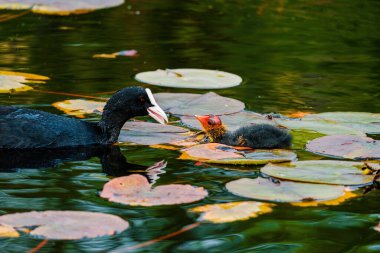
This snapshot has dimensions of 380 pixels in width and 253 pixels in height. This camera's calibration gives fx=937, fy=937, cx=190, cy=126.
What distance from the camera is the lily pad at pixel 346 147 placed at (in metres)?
7.33

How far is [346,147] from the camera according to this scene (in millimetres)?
7469

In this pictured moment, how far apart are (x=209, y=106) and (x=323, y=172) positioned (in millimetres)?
2293

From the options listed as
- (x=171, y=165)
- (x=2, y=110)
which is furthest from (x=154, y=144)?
(x=2, y=110)

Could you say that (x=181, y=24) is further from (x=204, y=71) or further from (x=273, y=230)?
(x=273, y=230)

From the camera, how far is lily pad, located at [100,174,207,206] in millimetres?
6090

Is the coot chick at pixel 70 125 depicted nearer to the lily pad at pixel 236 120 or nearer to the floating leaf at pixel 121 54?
the lily pad at pixel 236 120

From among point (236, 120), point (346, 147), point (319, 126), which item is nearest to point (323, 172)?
point (346, 147)

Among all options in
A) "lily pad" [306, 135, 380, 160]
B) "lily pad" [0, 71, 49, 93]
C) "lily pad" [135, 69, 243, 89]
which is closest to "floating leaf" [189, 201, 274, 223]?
"lily pad" [306, 135, 380, 160]

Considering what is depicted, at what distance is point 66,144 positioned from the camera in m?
7.89

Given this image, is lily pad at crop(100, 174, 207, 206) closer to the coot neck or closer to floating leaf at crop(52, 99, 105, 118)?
the coot neck

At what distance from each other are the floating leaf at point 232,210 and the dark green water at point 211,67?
8 cm

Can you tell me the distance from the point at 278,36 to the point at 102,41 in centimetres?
233

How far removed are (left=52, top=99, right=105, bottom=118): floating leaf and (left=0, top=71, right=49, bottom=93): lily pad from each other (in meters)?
0.62

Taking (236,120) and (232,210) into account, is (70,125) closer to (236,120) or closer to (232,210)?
(236,120)
